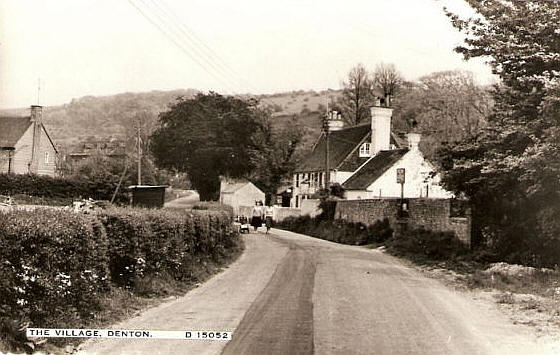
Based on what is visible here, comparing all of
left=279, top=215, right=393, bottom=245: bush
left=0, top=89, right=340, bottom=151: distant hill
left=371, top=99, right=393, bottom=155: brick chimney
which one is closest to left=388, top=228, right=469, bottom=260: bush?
left=279, top=215, right=393, bottom=245: bush

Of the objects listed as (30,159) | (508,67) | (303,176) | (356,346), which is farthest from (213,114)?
(356,346)

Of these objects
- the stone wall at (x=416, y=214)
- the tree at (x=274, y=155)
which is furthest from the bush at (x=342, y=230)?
the tree at (x=274, y=155)

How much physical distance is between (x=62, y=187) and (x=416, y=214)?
58.0 ft

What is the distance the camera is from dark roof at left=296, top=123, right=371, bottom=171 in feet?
173

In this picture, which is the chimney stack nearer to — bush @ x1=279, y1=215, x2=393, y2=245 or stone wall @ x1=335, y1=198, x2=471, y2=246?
bush @ x1=279, y1=215, x2=393, y2=245

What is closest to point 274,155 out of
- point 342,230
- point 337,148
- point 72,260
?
point 337,148

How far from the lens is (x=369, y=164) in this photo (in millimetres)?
49781

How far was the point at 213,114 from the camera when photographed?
50.5 metres

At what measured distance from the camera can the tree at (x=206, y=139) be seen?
166 ft

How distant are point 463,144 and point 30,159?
23391 millimetres

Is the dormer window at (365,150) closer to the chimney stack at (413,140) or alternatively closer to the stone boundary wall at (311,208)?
the chimney stack at (413,140)

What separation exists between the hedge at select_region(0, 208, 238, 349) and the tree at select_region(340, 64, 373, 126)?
3099cm

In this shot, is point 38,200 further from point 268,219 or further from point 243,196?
point 243,196

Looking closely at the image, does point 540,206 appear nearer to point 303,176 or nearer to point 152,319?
point 152,319
